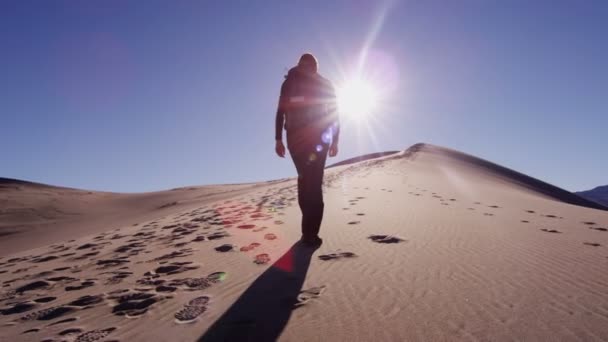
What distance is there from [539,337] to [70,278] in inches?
153

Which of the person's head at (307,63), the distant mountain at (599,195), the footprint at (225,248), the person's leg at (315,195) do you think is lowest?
the footprint at (225,248)

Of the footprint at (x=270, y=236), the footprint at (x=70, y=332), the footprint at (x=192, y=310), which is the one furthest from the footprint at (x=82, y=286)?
the footprint at (x=270, y=236)

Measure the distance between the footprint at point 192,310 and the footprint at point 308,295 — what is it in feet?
1.98

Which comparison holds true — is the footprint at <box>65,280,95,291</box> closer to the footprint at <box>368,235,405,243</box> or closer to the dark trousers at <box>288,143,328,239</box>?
the dark trousers at <box>288,143,328,239</box>

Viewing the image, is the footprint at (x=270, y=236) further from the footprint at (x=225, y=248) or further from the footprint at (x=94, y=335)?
the footprint at (x=94, y=335)

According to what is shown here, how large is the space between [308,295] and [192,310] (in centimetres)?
75

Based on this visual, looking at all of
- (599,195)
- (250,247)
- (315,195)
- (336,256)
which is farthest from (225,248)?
(599,195)

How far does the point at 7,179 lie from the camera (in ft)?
88.6

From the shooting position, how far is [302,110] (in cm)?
393

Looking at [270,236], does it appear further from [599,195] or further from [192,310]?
[599,195]

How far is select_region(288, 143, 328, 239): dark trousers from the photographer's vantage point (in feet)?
12.8

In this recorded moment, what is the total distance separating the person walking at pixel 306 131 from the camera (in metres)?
3.92

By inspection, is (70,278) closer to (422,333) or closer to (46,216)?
(422,333)

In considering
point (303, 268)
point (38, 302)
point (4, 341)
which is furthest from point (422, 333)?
point (38, 302)
